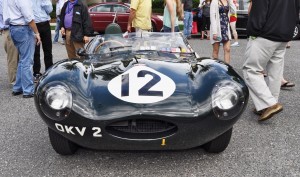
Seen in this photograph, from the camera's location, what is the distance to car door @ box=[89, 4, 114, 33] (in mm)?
13539

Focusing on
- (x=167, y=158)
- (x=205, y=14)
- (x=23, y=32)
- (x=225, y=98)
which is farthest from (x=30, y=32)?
(x=205, y=14)

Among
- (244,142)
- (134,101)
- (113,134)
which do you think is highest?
(134,101)

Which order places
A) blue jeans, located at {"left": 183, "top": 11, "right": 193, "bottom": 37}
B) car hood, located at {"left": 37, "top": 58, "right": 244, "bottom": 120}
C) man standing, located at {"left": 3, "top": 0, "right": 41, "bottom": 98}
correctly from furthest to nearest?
blue jeans, located at {"left": 183, "top": 11, "right": 193, "bottom": 37}
man standing, located at {"left": 3, "top": 0, "right": 41, "bottom": 98}
car hood, located at {"left": 37, "top": 58, "right": 244, "bottom": 120}

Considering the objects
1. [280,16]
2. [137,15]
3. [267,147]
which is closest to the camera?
[267,147]

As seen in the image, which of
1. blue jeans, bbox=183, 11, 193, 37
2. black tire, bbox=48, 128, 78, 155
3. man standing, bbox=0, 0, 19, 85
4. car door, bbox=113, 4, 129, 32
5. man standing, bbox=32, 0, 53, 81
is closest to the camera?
black tire, bbox=48, 128, 78, 155

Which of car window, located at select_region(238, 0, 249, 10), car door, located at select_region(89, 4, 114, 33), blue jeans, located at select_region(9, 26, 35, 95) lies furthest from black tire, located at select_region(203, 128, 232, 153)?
car door, located at select_region(89, 4, 114, 33)

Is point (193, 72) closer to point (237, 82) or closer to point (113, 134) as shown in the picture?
point (237, 82)

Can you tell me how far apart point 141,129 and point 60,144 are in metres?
0.78

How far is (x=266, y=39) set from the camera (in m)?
3.76

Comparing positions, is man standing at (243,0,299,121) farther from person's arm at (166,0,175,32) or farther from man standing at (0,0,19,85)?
man standing at (0,0,19,85)

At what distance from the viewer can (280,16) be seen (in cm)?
366

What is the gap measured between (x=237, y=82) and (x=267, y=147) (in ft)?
2.76

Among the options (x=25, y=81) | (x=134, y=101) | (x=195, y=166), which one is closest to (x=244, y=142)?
(x=195, y=166)

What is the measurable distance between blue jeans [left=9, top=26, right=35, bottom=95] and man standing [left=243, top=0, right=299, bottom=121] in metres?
2.92
